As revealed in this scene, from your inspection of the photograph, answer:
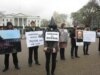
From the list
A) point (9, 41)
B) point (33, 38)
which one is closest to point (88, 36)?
point (33, 38)

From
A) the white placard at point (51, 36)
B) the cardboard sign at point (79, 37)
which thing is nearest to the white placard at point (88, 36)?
the cardboard sign at point (79, 37)

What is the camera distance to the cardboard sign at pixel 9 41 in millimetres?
13289

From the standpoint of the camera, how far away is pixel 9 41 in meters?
13.5

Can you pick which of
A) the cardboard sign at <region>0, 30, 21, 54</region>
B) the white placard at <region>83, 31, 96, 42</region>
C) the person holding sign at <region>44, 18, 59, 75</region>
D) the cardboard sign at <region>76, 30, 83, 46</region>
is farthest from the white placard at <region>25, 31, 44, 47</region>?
the white placard at <region>83, 31, 96, 42</region>

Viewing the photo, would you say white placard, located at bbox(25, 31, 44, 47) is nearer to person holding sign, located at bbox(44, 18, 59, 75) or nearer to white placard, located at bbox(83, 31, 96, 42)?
person holding sign, located at bbox(44, 18, 59, 75)

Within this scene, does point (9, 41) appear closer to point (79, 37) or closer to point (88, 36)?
point (79, 37)

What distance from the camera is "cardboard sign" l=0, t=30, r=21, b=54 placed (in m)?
13.3

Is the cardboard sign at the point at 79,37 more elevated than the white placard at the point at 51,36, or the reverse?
the white placard at the point at 51,36

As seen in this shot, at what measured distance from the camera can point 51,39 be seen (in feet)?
38.1

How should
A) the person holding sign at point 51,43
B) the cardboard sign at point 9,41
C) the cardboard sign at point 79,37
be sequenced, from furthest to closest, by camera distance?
the cardboard sign at point 79,37 → the cardboard sign at point 9,41 → the person holding sign at point 51,43

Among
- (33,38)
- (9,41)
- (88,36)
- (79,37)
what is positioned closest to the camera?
(9,41)

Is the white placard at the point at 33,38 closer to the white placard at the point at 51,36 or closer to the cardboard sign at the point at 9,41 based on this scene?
the cardboard sign at the point at 9,41

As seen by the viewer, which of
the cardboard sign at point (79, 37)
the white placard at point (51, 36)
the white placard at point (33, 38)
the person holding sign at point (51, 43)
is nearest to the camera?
the person holding sign at point (51, 43)

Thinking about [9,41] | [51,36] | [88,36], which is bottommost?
[88,36]
